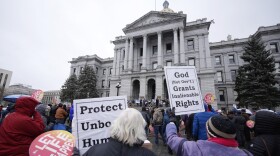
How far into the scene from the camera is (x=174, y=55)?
2833cm

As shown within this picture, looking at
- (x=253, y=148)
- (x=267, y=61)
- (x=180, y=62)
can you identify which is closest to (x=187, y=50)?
(x=180, y=62)

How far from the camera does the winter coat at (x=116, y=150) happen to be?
59.2 inches

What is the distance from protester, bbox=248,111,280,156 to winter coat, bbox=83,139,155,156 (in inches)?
68.6

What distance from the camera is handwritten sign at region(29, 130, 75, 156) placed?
87.4 inches

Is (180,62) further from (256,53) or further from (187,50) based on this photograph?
(256,53)

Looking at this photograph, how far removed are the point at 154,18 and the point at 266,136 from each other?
32809mm

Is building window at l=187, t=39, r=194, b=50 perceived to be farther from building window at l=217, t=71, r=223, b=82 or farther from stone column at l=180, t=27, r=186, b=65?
building window at l=217, t=71, r=223, b=82

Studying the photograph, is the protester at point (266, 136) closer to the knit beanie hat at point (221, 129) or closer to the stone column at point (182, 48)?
the knit beanie hat at point (221, 129)

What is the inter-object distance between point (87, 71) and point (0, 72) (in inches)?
2162

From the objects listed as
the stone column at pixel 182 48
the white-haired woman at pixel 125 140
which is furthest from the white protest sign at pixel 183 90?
the stone column at pixel 182 48

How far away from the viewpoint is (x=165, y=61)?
31.4 metres

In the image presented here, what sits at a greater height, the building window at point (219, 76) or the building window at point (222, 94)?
the building window at point (219, 76)

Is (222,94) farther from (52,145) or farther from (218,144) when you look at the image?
(52,145)

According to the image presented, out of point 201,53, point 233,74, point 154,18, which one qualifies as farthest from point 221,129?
point 233,74
